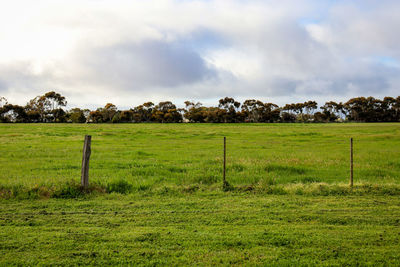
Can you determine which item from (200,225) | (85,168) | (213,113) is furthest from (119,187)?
(213,113)

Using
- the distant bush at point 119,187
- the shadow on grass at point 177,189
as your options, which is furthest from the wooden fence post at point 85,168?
the distant bush at point 119,187

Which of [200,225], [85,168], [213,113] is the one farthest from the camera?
[213,113]

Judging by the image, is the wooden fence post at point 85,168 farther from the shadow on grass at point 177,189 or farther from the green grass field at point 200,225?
the green grass field at point 200,225

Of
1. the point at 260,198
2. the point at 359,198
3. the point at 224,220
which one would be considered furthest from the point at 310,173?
the point at 224,220

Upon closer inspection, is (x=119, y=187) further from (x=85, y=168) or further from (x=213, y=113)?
(x=213, y=113)

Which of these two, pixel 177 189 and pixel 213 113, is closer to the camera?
pixel 177 189

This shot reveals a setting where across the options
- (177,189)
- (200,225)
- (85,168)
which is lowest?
(200,225)

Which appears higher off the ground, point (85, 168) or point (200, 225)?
point (85, 168)

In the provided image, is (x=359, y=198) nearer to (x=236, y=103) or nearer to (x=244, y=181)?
(x=244, y=181)

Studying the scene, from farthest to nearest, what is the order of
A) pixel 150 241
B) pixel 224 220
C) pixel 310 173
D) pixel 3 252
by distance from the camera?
pixel 310 173 < pixel 224 220 < pixel 150 241 < pixel 3 252

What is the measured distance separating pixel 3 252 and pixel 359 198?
Result: 28.2ft

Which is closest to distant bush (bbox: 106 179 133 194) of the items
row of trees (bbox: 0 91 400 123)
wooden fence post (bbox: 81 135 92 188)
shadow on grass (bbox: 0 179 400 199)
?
shadow on grass (bbox: 0 179 400 199)

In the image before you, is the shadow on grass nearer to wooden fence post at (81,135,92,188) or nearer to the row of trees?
wooden fence post at (81,135,92,188)

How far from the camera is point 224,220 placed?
7020 mm
